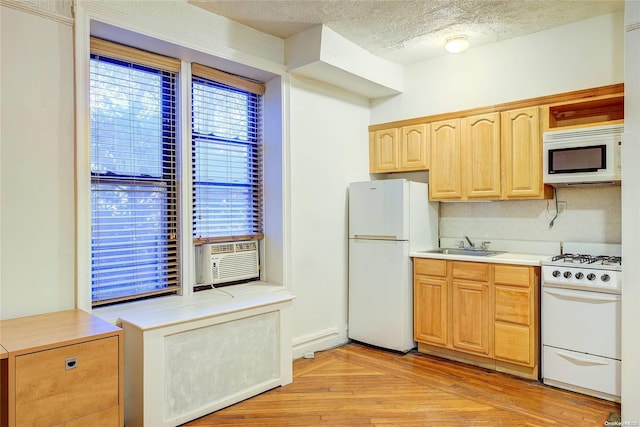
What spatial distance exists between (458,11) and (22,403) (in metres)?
3.51

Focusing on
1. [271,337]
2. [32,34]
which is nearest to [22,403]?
[271,337]

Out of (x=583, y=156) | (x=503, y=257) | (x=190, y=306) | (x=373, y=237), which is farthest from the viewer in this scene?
(x=373, y=237)

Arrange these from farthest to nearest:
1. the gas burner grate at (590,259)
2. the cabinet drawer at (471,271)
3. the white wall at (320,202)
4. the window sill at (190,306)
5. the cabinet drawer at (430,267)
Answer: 1. the white wall at (320,202)
2. the cabinet drawer at (430,267)
3. the cabinet drawer at (471,271)
4. the gas burner grate at (590,259)
5. the window sill at (190,306)

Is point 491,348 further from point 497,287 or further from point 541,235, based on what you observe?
point 541,235

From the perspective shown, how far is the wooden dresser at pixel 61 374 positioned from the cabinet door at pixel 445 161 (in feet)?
9.69

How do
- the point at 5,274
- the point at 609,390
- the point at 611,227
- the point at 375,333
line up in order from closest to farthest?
the point at 5,274
the point at 609,390
the point at 611,227
the point at 375,333

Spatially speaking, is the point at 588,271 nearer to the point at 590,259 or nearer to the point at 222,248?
the point at 590,259

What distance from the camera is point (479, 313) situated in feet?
11.5

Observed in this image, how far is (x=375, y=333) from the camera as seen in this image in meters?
4.02

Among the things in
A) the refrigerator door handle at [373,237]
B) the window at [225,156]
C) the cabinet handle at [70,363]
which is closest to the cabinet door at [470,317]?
the refrigerator door handle at [373,237]

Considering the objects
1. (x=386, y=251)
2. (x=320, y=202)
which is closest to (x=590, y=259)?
(x=386, y=251)

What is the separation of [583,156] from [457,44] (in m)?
1.36

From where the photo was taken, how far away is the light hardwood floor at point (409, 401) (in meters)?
Answer: 2.66

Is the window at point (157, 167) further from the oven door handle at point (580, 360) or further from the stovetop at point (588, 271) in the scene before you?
the oven door handle at point (580, 360)
